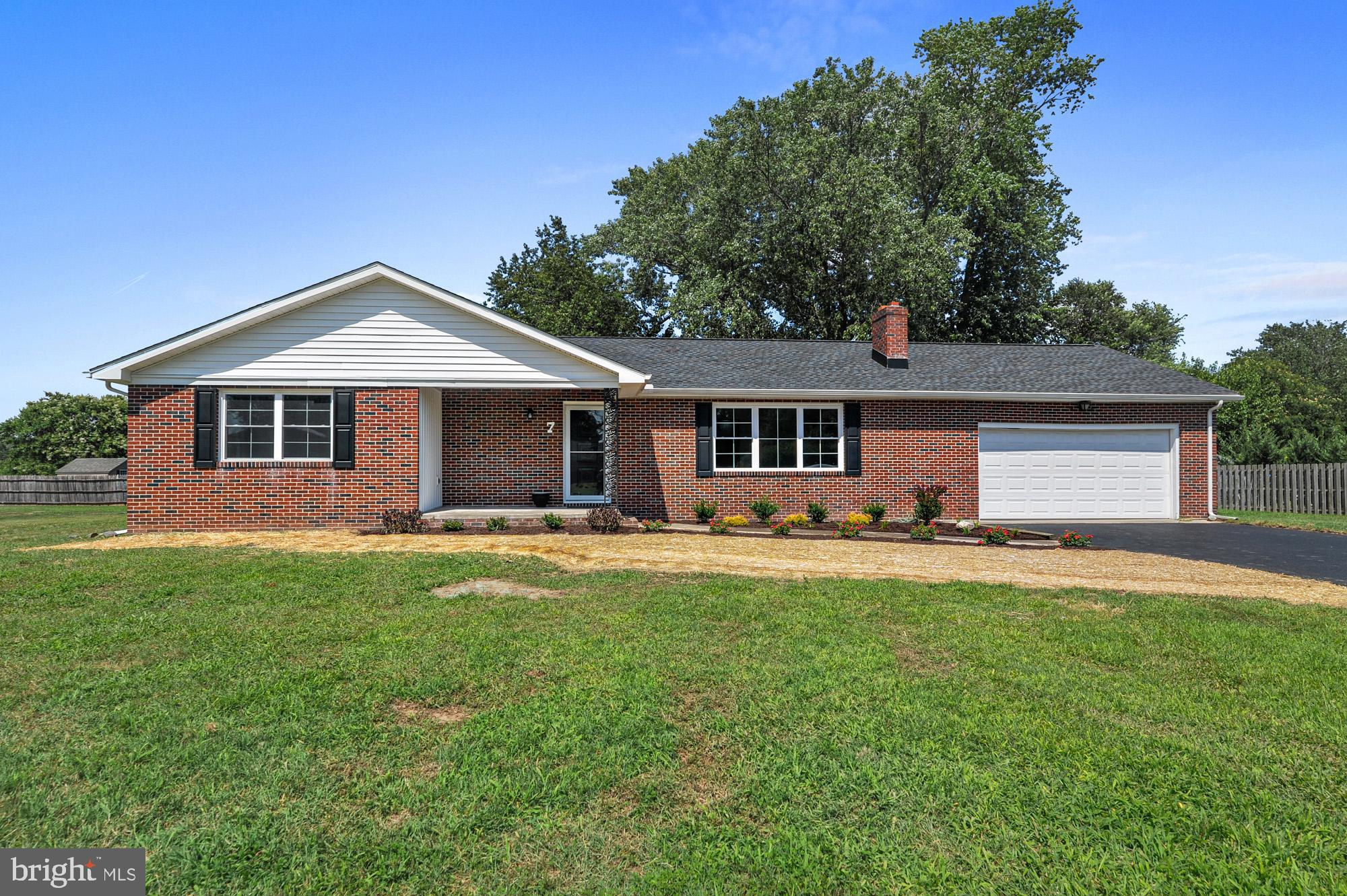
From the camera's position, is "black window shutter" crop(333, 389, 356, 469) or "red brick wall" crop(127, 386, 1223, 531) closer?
"red brick wall" crop(127, 386, 1223, 531)

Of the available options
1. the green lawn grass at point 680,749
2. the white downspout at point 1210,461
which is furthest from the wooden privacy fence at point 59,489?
the white downspout at point 1210,461

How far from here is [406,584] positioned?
7.13 m

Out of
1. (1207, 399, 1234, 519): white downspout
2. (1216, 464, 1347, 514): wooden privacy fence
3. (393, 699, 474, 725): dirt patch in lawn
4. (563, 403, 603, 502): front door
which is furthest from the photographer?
(1216, 464, 1347, 514): wooden privacy fence

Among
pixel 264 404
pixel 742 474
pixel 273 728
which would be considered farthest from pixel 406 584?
pixel 742 474

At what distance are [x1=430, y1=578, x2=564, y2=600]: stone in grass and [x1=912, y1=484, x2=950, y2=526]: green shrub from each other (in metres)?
10.2

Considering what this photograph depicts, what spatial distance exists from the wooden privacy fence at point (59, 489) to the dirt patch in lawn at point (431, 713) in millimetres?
27140

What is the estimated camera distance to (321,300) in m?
12.7

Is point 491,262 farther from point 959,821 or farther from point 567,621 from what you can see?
point 959,821

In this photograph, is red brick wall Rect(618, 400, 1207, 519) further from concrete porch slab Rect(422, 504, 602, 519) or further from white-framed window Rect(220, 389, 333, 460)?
white-framed window Rect(220, 389, 333, 460)

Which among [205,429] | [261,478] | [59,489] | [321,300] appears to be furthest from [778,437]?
[59,489]

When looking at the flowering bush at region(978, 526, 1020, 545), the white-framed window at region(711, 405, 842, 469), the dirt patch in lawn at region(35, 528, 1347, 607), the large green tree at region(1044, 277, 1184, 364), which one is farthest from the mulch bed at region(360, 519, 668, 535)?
the large green tree at region(1044, 277, 1184, 364)

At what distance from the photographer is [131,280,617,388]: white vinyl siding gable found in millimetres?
12523

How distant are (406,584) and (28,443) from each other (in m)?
37.4

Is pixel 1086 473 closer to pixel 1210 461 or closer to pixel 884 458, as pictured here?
pixel 1210 461
